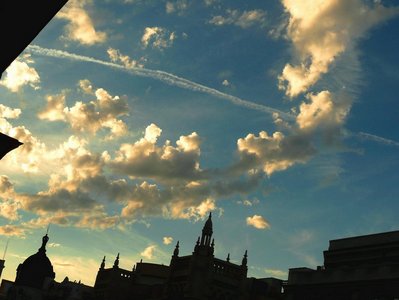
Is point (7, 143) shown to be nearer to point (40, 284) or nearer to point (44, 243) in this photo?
point (40, 284)

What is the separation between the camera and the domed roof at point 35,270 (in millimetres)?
86438

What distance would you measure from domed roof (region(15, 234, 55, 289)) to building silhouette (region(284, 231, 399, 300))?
55837mm

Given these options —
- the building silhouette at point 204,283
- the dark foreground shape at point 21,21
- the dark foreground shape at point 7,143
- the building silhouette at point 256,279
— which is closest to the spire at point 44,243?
the building silhouette at point 256,279

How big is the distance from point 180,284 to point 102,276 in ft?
62.5

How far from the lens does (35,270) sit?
88.3m

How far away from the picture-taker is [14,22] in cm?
920

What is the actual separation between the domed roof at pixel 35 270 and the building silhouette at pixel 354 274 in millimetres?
55837

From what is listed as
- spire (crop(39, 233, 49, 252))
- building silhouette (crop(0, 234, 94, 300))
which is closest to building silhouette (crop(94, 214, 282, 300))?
building silhouette (crop(0, 234, 94, 300))

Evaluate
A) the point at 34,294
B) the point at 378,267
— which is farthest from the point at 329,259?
the point at 34,294

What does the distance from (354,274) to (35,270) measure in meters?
65.8

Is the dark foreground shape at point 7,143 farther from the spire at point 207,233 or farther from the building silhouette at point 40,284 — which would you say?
the building silhouette at point 40,284

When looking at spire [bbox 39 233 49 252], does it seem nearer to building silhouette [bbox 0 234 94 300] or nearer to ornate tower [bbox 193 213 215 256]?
building silhouette [bbox 0 234 94 300]

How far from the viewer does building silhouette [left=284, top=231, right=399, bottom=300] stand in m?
37.8

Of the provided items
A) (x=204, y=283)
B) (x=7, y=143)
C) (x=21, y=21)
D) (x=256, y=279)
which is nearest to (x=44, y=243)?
(x=256, y=279)
